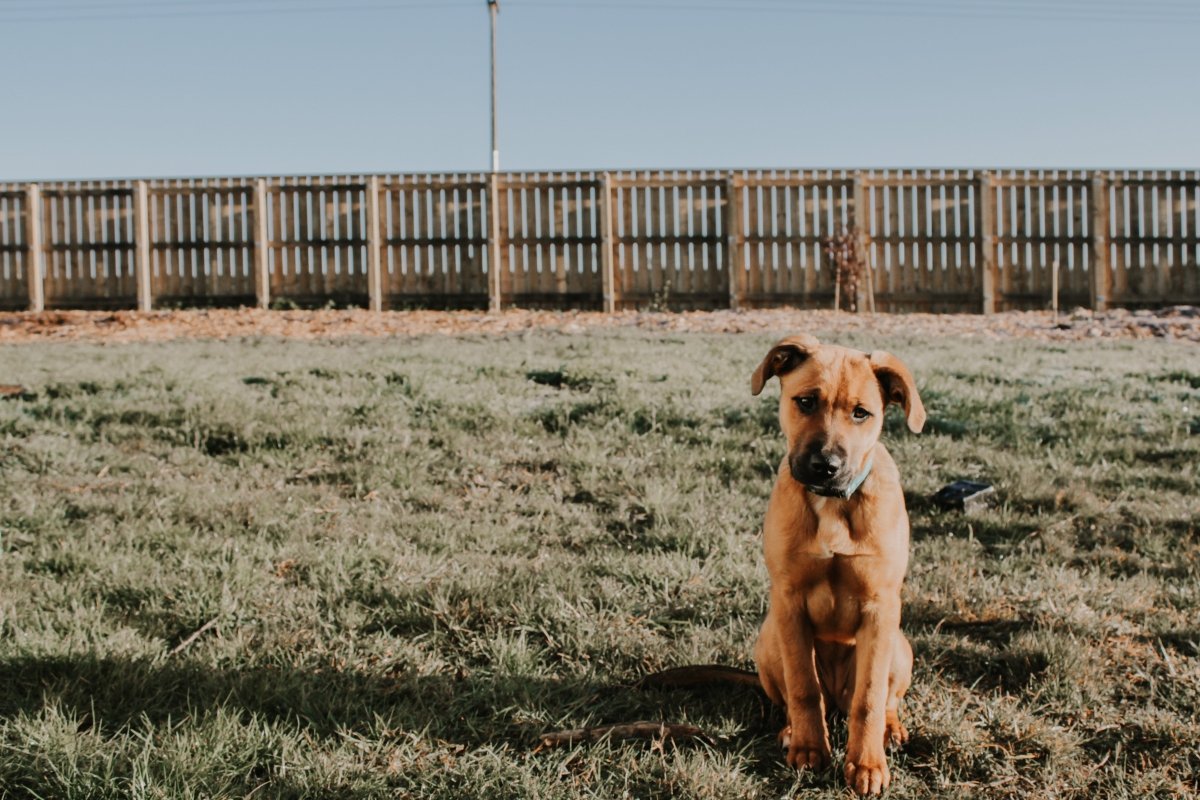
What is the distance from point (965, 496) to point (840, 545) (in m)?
2.37

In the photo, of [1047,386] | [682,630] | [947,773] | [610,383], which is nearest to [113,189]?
[610,383]

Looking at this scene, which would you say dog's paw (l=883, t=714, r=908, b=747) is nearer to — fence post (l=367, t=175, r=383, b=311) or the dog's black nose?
the dog's black nose

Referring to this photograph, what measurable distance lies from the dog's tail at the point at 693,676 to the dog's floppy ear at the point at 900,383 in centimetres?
85

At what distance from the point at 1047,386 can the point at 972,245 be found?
7.85 metres

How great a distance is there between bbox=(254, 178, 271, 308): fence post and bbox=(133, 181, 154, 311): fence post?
62.2 inches

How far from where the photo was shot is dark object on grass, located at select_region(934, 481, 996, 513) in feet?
14.6

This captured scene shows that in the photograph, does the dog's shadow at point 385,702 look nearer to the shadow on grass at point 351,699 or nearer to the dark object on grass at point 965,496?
the shadow on grass at point 351,699

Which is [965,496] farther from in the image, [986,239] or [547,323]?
[986,239]

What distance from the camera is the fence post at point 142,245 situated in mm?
14391

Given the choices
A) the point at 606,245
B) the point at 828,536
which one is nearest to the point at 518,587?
the point at 828,536

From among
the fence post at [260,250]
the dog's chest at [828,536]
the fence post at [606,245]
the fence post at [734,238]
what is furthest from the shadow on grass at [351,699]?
the fence post at [260,250]

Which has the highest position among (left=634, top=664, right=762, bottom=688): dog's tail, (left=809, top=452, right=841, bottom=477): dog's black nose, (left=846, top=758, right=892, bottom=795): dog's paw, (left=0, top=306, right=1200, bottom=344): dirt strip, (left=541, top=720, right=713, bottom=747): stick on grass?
(left=0, top=306, right=1200, bottom=344): dirt strip

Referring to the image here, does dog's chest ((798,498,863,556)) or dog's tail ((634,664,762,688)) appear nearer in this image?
dog's chest ((798,498,863,556))

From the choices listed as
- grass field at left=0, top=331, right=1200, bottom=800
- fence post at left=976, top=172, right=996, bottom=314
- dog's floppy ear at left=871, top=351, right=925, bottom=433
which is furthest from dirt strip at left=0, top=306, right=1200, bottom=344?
dog's floppy ear at left=871, top=351, right=925, bottom=433
